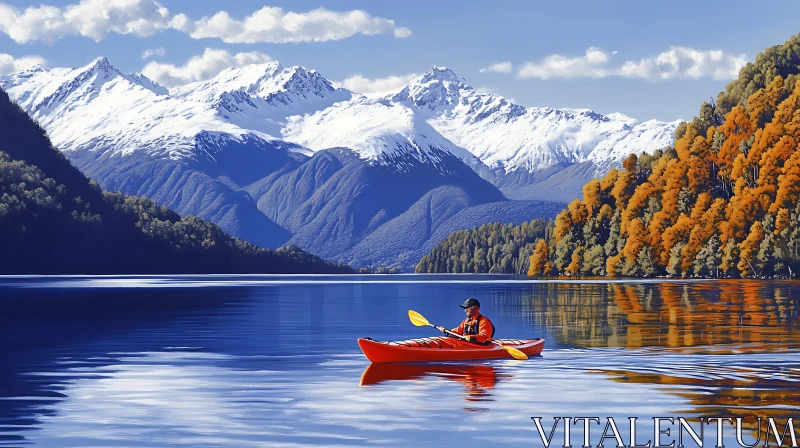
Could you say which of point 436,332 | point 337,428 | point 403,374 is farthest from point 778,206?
point 337,428

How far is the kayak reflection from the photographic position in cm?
4359

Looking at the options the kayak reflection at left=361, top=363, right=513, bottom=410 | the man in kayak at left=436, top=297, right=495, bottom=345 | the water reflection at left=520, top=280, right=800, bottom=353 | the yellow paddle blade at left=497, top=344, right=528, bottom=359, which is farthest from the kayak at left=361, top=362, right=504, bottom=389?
the water reflection at left=520, top=280, right=800, bottom=353

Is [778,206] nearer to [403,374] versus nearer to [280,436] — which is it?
[403,374]

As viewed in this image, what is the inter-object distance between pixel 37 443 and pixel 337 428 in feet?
26.9

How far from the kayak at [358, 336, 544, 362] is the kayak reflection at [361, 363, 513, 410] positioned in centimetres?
39

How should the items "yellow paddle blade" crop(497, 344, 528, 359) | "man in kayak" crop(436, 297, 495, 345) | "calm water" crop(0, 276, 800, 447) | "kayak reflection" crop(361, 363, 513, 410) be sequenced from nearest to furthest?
"calm water" crop(0, 276, 800, 447), "kayak reflection" crop(361, 363, 513, 410), "yellow paddle blade" crop(497, 344, 528, 359), "man in kayak" crop(436, 297, 495, 345)

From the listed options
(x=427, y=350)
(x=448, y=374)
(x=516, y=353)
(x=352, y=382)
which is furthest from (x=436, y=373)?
(x=516, y=353)

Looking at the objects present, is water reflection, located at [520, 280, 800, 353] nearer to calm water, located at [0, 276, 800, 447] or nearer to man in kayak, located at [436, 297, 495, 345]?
calm water, located at [0, 276, 800, 447]

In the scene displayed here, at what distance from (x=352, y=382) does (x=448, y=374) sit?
500 cm

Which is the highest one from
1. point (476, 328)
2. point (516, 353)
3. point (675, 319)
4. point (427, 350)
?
point (476, 328)

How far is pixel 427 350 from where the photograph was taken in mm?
52125

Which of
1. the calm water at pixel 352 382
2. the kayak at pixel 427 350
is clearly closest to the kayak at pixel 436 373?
the calm water at pixel 352 382

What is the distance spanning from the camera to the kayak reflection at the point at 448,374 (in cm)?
4359

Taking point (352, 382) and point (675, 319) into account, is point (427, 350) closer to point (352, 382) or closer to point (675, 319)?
point (352, 382)
